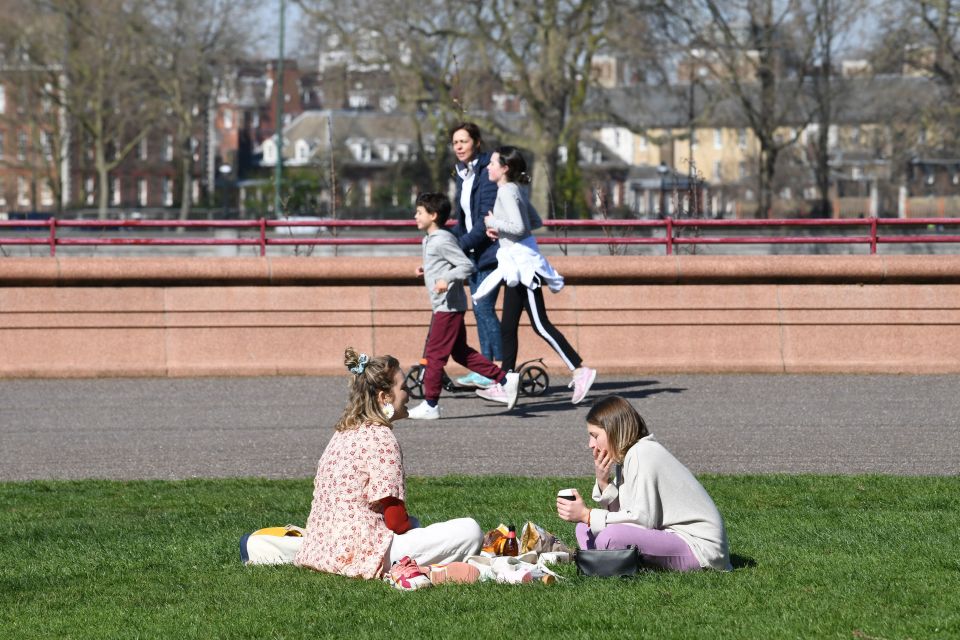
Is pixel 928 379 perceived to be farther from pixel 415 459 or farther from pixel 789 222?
pixel 415 459

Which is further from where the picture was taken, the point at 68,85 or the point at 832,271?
the point at 68,85

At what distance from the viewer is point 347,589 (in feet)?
18.3

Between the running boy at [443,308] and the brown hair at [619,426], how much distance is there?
480 cm

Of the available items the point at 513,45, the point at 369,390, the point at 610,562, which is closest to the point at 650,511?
the point at 610,562

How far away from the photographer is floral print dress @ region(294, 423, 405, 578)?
570 centimetres

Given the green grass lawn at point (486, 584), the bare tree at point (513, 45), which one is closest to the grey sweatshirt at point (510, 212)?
the green grass lawn at point (486, 584)

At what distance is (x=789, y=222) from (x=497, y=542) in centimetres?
875

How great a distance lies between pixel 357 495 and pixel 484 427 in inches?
181

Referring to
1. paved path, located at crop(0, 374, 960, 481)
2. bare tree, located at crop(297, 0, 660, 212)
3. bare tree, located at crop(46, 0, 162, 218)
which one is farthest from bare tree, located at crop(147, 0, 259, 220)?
paved path, located at crop(0, 374, 960, 481)

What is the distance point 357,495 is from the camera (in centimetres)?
573

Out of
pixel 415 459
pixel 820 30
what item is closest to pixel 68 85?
pixel 820 30

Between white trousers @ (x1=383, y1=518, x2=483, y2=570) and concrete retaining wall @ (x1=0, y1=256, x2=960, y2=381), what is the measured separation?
7340 mm

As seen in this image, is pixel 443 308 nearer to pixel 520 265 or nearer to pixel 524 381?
pixel 520 265

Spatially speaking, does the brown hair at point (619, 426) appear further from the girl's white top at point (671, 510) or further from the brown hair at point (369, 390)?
the brown hair at point (369, 390)
